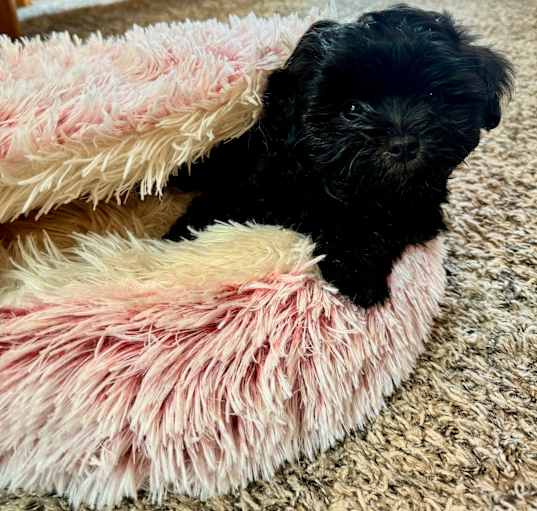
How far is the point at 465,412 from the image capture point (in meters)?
0.80

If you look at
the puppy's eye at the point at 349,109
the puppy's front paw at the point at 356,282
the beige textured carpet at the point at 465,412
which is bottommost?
the beige textured carpet at the point at 465,412

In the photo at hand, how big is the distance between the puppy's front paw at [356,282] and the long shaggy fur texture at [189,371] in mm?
13

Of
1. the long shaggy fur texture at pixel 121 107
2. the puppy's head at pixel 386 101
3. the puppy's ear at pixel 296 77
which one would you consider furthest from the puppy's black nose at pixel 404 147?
the long shaggy fur texture at pixel 121 107

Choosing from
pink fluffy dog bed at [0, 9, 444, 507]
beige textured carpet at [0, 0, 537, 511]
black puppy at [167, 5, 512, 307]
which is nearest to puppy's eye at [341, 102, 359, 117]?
black puppy at [167, 5, 512, 307]

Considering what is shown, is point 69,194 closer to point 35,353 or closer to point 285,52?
point 35,353

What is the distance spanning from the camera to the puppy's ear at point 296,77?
31.5 inches

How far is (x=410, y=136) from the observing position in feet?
2.51

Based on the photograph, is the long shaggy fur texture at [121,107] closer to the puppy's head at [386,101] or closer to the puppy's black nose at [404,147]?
the puppy's head at [386,101]

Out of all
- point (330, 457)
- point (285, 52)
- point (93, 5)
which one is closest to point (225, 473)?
point (330, 457)

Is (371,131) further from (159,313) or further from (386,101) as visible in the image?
(159,313)

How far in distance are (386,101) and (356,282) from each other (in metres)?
0.26

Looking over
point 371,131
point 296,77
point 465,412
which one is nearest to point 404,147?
point 371,131

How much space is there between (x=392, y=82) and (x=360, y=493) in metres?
0.54

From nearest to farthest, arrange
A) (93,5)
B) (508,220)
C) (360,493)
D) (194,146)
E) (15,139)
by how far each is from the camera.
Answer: (360,493), (15,139), (194,146), (508,220), (93,5)
